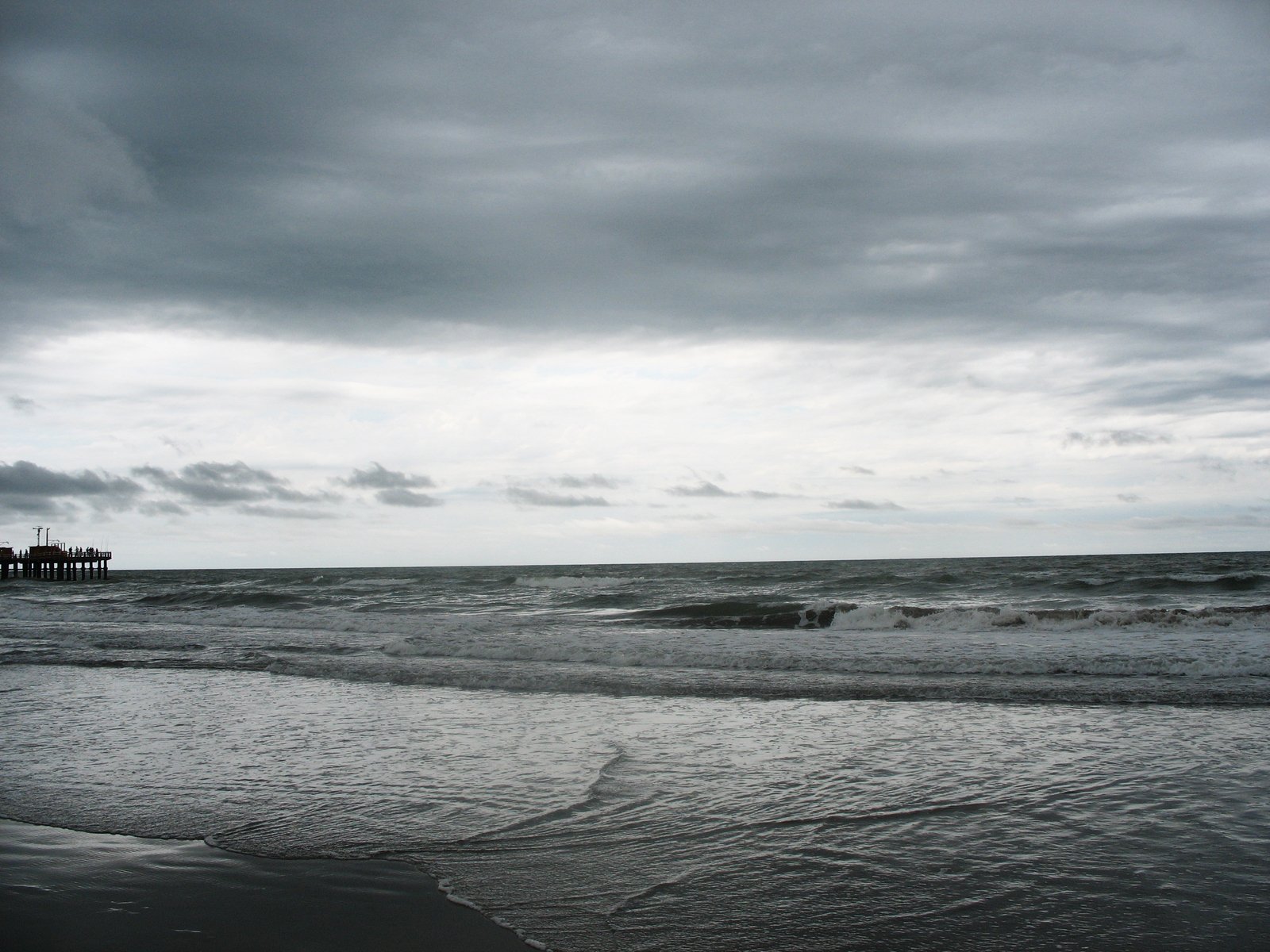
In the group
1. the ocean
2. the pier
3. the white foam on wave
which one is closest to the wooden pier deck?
the pier

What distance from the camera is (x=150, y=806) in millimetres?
6699

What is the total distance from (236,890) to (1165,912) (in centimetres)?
507

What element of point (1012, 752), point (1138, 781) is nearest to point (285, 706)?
point (1012, 752)

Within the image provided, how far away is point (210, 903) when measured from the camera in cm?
483

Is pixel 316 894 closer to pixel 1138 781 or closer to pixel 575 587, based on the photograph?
pixel 1138 781

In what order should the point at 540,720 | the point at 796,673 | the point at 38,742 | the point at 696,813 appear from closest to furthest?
the point at 696,813, the point at 38,742, the point at 540,720, the point at 796,673

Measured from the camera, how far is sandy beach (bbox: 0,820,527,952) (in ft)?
14.1

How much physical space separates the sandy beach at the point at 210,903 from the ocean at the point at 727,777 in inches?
9.1

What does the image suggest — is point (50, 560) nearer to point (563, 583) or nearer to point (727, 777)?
point (563, 583)

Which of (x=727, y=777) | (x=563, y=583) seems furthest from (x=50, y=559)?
(x=727, y=777)

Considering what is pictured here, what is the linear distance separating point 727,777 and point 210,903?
13.2ft

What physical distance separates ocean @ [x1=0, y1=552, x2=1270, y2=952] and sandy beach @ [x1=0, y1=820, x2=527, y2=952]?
23 cm

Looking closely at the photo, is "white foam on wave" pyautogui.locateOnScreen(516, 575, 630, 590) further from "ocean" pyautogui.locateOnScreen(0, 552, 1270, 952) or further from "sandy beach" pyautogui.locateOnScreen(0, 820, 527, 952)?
"sandy beach" pyautogui.locateOnScreen(0, 820, 527, 952)

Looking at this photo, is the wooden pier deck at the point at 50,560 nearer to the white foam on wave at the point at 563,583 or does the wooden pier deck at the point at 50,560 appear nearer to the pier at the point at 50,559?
the pier at the point at 50,559
